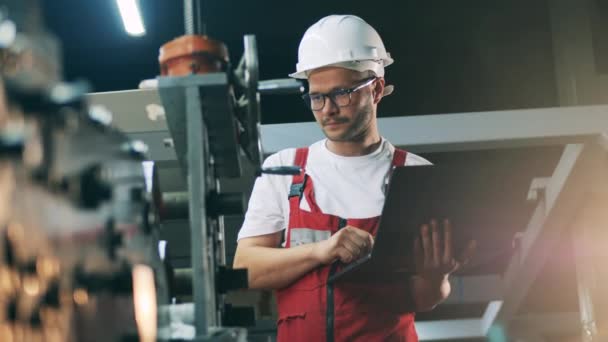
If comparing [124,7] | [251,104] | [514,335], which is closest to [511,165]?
[514,335]

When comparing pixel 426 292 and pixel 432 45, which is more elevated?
pixel 432 45

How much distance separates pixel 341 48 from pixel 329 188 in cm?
46

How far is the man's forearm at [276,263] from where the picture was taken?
8.21 ft

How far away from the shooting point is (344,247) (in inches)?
96.7

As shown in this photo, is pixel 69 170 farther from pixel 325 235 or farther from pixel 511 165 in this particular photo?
pixel 511 165

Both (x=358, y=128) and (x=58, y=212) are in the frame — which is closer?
(x=58, y=212)

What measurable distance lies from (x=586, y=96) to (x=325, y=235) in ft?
6.76

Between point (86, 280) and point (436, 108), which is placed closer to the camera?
point (86, 280)

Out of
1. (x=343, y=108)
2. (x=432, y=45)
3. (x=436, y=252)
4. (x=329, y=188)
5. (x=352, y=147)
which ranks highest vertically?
(x=432, y=45)

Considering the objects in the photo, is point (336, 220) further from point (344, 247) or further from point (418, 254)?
point (418, 254)

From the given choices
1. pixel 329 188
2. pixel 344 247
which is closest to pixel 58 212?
pixel 344 247

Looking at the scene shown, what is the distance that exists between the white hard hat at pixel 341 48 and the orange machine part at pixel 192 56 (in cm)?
145

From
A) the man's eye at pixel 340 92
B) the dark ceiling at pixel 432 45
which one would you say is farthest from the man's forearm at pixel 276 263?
the dark ceiling at pixel 432 45

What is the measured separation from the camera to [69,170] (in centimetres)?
64
